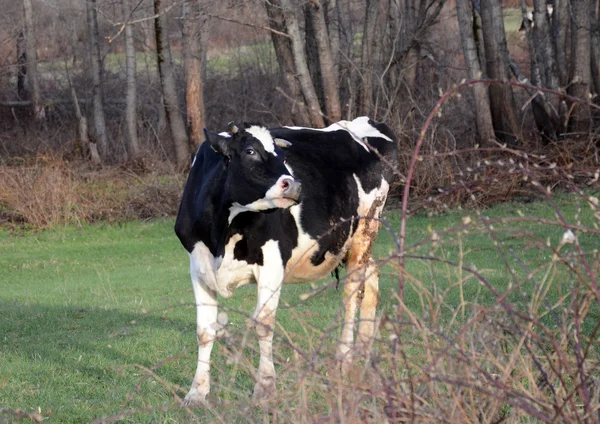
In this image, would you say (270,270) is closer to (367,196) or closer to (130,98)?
(367,196)

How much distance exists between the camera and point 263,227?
288 inches

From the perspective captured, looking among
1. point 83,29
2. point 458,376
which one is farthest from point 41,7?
point 458,376

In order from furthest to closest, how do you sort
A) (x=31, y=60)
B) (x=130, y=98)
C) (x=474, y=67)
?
(x=31, y=60) < (x=130, y=98) < (x=474, y=67)

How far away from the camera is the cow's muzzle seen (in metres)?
Result: 6.82

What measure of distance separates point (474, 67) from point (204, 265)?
1466 cm

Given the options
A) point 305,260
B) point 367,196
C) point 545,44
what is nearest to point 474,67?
point 545,44

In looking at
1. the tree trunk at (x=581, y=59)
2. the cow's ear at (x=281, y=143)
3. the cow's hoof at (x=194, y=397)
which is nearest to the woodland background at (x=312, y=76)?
the tree trunk at (x=581, y=59)

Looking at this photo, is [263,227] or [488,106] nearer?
[263,227]

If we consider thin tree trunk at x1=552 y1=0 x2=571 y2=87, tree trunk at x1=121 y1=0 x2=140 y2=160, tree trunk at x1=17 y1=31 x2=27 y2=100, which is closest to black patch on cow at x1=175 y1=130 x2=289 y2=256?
thin tree trunk at x1=552 y1=0 x2=571 y2=87

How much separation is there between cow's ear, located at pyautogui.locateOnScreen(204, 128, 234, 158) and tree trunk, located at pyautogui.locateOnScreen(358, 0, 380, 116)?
13.6 meters

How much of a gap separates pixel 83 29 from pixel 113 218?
23.1 meters

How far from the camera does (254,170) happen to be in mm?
7090

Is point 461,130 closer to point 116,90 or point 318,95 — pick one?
point 318,95

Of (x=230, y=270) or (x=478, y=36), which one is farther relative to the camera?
(x=478, y=36)
